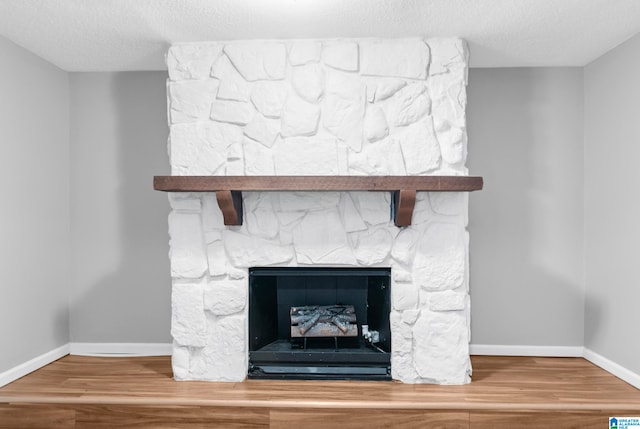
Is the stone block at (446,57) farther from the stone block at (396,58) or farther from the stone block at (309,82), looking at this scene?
the stone block at (309,82)

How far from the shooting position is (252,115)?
102 inches

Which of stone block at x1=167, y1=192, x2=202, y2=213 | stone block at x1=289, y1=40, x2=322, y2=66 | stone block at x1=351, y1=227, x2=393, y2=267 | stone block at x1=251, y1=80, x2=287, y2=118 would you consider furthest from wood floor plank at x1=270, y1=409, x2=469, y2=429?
stone block at x1=289, y1=40, x2=322, y2=66

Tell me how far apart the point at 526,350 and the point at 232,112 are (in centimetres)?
239

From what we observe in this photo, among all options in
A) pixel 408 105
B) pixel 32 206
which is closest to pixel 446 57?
pixel 408 105

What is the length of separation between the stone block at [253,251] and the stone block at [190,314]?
26cm

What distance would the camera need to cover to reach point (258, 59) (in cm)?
260

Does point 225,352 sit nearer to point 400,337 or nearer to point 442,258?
point 400,337

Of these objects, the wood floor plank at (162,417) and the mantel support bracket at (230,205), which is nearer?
the wood floor plank at (162,417)

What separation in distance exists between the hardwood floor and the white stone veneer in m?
0.19

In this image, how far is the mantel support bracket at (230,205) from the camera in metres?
2.43

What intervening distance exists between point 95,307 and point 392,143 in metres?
2.26

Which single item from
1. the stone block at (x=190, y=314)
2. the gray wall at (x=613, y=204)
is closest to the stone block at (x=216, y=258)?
the stone block at (x=190, y=314)

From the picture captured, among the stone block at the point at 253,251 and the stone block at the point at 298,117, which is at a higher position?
the stone block at the point at 298,117

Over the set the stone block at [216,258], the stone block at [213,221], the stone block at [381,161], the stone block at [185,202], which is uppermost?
the stone block at [381,161]
